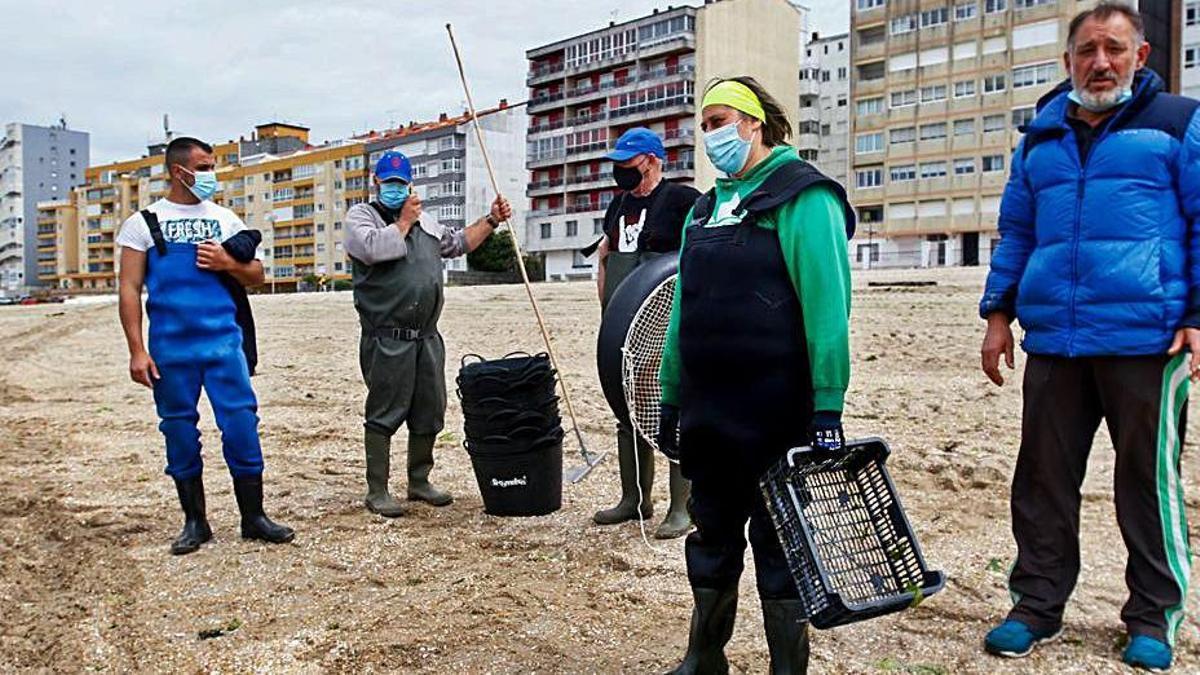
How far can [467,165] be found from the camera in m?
81.6

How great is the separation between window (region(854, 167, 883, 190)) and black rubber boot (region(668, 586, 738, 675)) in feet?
210

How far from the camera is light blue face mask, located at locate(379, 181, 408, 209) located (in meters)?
6.11

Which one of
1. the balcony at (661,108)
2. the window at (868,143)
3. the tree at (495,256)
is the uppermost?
the balcony at (661,108)

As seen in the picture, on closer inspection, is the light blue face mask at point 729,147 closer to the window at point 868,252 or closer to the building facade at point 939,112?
the building facade at point 939,112

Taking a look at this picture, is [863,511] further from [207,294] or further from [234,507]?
[234,507]

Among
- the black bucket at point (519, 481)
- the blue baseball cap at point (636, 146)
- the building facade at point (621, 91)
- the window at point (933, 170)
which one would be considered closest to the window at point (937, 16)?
the window at point (933, 170)

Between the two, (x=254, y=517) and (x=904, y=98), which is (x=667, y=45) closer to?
(x=904, y=98)

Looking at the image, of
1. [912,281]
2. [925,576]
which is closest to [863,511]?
[925,576]

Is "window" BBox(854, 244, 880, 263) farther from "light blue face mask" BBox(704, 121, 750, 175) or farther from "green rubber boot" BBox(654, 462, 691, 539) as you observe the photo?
"light blue face mask" BBox(704, 121, 750, 175)

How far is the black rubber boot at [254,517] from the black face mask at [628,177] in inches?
98.9

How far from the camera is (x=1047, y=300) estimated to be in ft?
12.7

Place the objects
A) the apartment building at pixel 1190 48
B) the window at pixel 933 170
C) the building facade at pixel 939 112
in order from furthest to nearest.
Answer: the window at pixel 933 170 → the building facade at pixel 939 112 → the apartment building at pixel 1190 48

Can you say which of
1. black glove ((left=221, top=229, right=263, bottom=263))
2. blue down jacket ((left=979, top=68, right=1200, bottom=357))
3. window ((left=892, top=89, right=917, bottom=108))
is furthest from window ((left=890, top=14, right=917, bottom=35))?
blue down jacket ((left=979, top=68, right=1200, bottom=357))

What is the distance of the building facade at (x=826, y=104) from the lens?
7600cm
